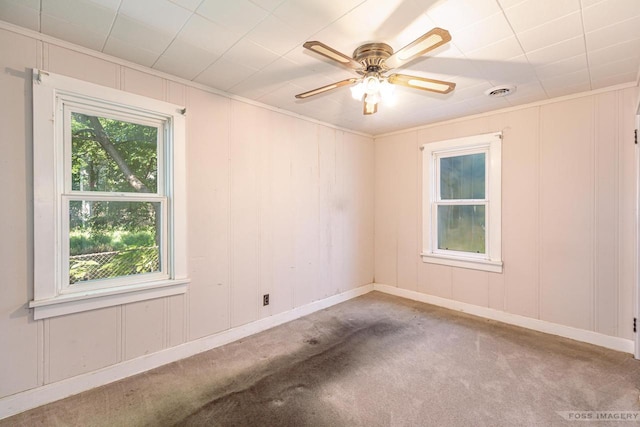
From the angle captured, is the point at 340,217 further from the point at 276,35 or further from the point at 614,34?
the point at 614,34

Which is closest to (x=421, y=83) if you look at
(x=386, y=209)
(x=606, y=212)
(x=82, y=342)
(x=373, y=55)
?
(x=373, y=55)

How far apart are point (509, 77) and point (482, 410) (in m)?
2.54

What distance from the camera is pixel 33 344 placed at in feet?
6.30

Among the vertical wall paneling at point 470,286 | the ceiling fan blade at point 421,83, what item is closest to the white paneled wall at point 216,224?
the vertical wall paneling at point 470,286

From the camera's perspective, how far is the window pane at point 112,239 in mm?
2150

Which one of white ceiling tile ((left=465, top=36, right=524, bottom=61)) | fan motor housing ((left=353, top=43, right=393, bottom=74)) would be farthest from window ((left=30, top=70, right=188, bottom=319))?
white ceiling tile ((left=465, top=36, right=524, bottom=61))

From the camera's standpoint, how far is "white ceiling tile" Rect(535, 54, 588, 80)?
2.21 metres

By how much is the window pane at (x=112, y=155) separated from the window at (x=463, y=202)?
10.6 ft

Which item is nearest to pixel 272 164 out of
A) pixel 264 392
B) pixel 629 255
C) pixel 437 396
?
pixel 264 392

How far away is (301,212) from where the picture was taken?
3.56m

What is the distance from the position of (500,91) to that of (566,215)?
4.59ft

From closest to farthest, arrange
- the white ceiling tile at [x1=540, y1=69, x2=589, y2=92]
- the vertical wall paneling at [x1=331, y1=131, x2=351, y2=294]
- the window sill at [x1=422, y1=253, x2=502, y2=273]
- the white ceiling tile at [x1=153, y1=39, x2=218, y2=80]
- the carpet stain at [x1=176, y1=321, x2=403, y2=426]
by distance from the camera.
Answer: the carpet stain at [x1=176, y1=321, x2=403, y2=426], the white ceiling tile at [x1=153, y1=39, x2=218, y2=80], the white ceiling tile at [x1=540, y1=69, x2=589, y2=92], the window sill at [x1=422, y1=253, x2=502, y2=273], the vertical wall paneling at [x1=331, y1=131, x2=351, y2=294]

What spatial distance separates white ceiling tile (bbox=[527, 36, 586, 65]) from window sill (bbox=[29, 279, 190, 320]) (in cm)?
323

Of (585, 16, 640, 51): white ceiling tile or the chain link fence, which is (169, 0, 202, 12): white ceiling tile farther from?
(585, 16, 640, 51): white ceiling tile
